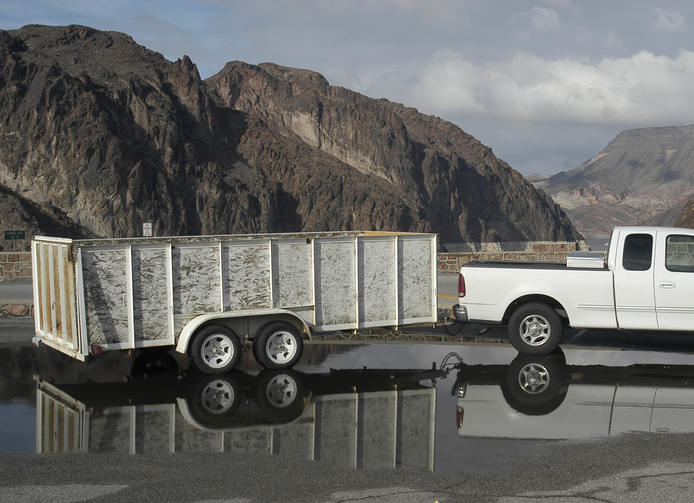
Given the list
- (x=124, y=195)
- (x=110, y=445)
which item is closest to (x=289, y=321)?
(x=110, y=445)

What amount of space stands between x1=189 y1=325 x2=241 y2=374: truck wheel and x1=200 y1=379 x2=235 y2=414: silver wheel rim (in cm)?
33

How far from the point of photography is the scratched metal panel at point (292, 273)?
10.1 meters

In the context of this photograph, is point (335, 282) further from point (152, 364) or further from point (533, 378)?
point (533, 378)

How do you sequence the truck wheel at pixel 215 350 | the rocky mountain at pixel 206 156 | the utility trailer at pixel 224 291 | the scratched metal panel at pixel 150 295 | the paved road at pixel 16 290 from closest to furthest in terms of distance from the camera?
1. the utility trailer at pixel 224 291
2. the scratched metal panel at pixel 150 295
3. the truck wheel at pixel 215 350
4. the paved road at pixel 16 290
5. the rocky mountain at pixel 206 156

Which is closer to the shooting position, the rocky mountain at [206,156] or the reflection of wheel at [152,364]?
the reflection of wheel at [152,364]

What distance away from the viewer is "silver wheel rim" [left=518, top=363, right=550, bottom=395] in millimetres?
8852

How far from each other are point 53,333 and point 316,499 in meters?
5.81

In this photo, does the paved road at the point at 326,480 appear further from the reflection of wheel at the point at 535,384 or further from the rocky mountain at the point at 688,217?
the rocky mountain at the point at 688,217

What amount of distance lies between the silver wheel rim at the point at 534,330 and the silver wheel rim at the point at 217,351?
4.18 meters

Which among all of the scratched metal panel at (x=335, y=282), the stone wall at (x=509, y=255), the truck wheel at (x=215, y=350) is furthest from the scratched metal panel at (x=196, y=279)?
the stone wall at (x=509, y=255)

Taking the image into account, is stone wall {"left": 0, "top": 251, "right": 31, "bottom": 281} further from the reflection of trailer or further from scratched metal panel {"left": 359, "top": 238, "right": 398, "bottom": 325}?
scratched metal panel {"left": 359, "top": 238, "right": 398, "bottom": 325}

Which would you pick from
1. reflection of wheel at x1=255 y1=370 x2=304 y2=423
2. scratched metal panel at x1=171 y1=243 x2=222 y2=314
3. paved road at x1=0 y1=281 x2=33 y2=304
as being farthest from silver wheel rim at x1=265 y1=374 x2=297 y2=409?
paved road at x1=0 y1=281 x2=33 y2=304

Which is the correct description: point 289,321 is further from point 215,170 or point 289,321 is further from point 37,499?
point 215,170

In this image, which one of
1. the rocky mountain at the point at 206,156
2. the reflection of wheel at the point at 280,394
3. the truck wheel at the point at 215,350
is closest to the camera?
the reflection of wheel at the point at 280,394
